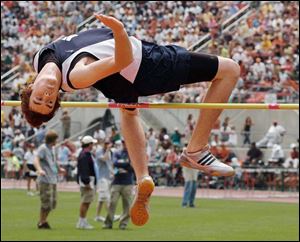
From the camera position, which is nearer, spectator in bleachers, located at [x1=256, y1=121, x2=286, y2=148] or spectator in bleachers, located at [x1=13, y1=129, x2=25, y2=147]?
spectator in bleachers, located at [x1=256, y1=121, x2=286, y2=148]

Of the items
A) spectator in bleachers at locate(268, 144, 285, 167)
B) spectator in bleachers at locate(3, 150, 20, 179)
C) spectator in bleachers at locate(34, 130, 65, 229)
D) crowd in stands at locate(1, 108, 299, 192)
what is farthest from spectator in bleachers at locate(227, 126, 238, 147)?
spectator in bleachers at locate(34, 130, 65, 229)

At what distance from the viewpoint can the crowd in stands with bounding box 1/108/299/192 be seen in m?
26.4

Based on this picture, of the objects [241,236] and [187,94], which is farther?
[187,94]

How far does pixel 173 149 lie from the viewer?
89.9 feet

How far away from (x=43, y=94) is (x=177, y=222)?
12.3 meters

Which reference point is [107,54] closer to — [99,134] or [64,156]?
[99,134]

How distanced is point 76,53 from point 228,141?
67.1ft

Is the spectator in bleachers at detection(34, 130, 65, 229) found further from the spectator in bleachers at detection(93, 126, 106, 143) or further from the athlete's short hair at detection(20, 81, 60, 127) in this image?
the spectator in bleachers at detection(93, 126, 106, 143)

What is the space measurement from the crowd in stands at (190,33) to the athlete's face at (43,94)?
62.6ft

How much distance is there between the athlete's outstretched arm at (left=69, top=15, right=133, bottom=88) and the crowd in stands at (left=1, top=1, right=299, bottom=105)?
63.4 feet

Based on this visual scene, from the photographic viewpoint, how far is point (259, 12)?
104 ft

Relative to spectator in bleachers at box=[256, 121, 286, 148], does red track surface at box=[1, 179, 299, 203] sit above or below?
below

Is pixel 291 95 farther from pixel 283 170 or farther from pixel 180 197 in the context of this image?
pixel 180 197

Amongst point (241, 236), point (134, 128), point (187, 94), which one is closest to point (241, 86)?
point (187, 94)
